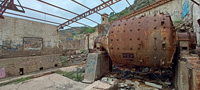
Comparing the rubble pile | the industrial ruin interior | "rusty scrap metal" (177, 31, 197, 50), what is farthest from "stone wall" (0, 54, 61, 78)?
"rusty scrap metal" (177, 31, 197, 50)

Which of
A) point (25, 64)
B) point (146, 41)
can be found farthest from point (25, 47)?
point (146, 41)

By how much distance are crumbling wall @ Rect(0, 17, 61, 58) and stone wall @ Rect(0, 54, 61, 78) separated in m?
0.34

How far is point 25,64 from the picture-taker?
6.86 m

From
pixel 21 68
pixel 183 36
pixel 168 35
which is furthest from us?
pixel 21 68

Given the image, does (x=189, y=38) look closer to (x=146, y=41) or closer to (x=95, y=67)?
(x=146, y=41)

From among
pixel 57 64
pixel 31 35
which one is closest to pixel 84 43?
pixel 57 64

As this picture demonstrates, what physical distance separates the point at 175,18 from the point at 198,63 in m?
6.49

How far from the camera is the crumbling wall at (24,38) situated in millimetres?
6180

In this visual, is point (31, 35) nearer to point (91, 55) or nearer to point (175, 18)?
point (91, 55)

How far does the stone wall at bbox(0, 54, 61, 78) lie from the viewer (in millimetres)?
6027

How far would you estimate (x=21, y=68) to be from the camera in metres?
6.68

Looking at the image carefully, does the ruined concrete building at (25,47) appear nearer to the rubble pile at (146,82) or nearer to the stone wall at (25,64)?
the stone wall at (25,64)

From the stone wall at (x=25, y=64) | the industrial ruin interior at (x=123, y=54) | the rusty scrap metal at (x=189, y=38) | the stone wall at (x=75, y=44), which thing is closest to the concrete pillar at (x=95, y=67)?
the industrial ruin interior at (x=123, y=54)

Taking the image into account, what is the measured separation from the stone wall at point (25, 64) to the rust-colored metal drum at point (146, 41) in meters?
6.71
